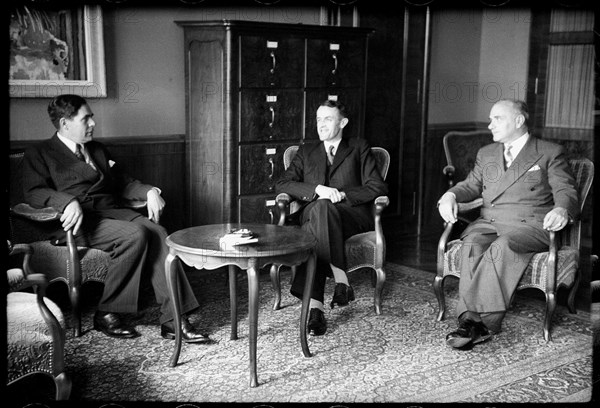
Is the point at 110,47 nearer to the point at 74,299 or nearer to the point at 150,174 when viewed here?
the point at 150,174

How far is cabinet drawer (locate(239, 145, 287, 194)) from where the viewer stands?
5.06 meters

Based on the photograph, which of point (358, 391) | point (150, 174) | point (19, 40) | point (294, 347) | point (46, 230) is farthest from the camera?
point (150, 174)

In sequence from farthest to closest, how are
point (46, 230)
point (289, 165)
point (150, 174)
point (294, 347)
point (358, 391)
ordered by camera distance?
point (150, 174)
point (289, 165)
point (46, 230)
point (294, 347)
point (358, 391)

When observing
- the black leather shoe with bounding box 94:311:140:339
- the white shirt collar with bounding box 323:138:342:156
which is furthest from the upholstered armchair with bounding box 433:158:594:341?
the black leather shoe with bounding box 94:311:140:339

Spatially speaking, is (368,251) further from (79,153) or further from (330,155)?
(79,153)

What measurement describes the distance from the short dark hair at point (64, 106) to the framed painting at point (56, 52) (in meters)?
0.48

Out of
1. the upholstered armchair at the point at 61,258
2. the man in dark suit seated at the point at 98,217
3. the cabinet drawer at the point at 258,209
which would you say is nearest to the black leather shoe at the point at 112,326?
the man in dark suit seated at the point at 98,217

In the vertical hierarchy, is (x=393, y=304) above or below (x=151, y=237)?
below

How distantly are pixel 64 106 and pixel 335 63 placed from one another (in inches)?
84.0

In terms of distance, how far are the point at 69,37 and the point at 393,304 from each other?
2.69 meters

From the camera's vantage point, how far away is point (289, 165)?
478 centimetres

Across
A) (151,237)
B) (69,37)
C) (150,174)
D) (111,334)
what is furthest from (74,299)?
(69,37)

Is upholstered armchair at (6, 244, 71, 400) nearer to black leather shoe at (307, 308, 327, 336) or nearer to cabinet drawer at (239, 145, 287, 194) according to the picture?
black leather shoe at (307, 308, 327, 336)

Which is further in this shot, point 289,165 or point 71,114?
point 289,165
